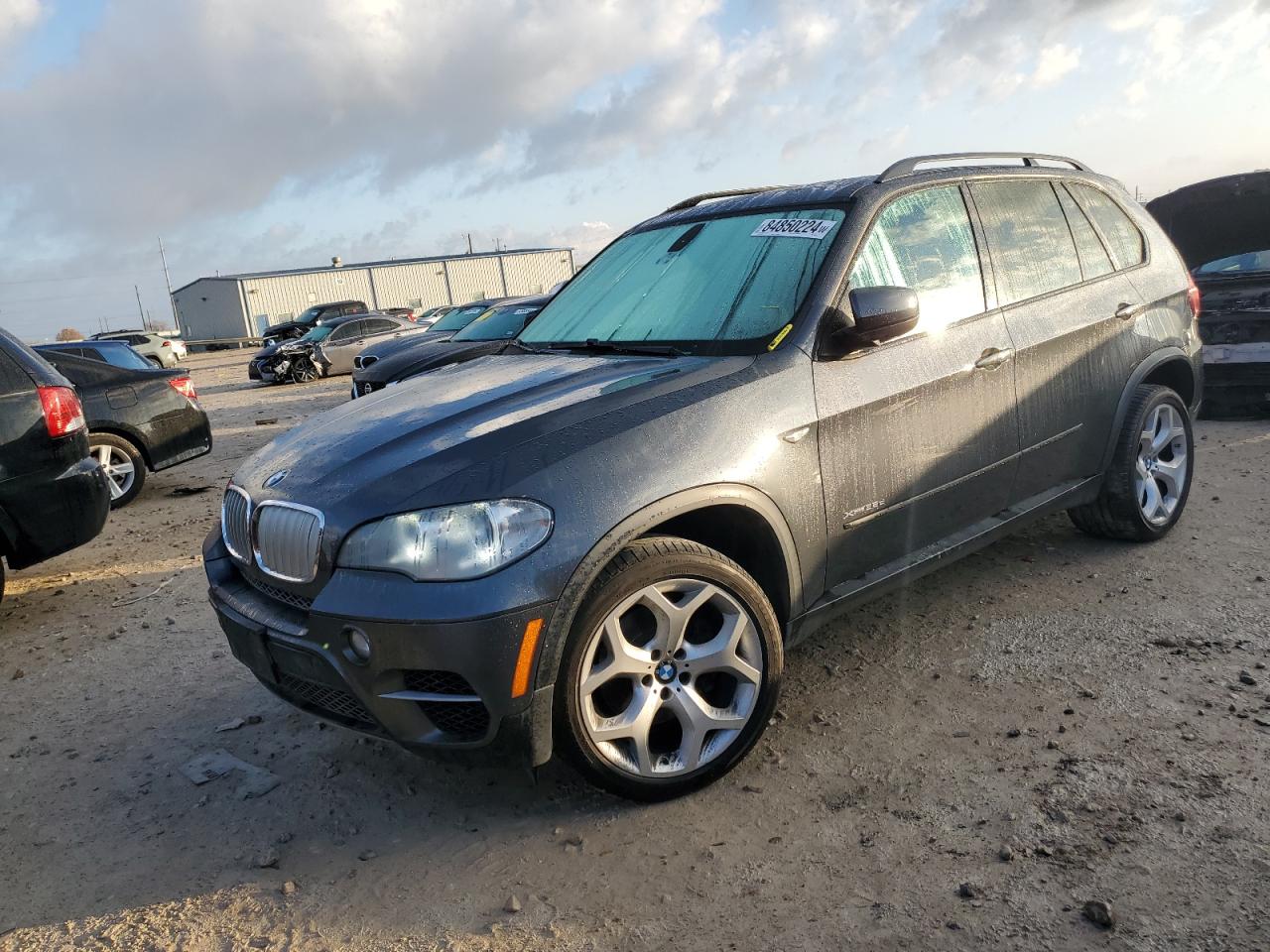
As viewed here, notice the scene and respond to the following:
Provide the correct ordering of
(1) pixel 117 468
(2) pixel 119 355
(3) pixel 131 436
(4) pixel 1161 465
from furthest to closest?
(2) pixel 119 355 → (3) pixel 131 436 → (1) pixel 117 468 → (4) pixel 1161 465

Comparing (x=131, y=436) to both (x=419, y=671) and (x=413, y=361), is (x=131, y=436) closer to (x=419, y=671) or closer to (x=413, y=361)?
(x=413, y=361)

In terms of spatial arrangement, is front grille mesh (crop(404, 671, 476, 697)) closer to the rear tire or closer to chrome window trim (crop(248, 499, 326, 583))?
chrome window trim (crop(248, 499, 326, 583))

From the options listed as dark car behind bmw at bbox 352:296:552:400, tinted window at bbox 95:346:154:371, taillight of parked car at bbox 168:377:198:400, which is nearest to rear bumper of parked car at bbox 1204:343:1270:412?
dark car behind bmw at bbox 352:296:552:400

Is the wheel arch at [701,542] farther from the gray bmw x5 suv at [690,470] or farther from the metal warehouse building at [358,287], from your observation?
the metal warehouse building at [358,287]

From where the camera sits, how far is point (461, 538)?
2479 mm

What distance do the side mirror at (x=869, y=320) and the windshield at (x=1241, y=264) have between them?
5991 mm

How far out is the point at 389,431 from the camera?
3.02 m

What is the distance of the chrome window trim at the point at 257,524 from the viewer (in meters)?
2.66

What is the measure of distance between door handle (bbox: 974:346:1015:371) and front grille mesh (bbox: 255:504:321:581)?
244 centimetres

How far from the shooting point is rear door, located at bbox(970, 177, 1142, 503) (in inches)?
150

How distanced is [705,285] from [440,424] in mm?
1200

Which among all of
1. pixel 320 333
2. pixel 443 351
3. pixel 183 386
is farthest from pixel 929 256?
pixel 320 333

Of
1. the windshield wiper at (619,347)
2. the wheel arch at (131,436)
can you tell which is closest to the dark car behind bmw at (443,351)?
the wheel arch at (131,436)

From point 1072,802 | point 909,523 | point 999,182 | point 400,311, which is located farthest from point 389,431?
point 400,311
